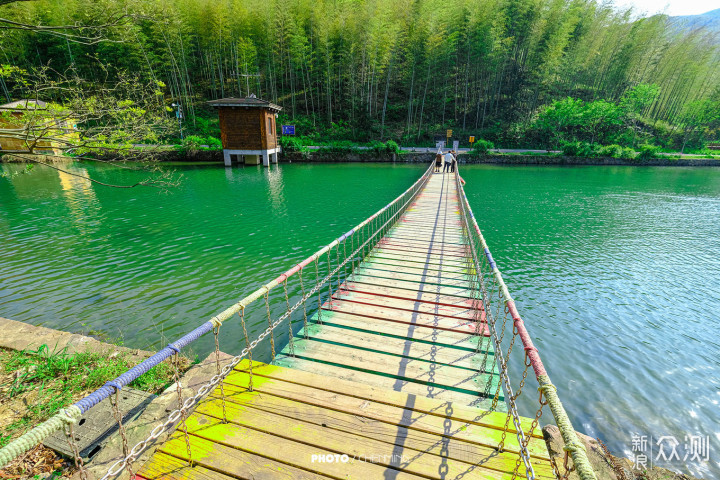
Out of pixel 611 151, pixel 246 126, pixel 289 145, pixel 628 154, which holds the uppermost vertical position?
pixel 246 126

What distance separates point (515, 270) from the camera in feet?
29.3

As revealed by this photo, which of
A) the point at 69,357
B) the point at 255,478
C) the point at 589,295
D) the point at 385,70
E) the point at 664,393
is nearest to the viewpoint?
the point at 255,478

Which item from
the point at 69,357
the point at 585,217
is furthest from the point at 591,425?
the point at 585,217

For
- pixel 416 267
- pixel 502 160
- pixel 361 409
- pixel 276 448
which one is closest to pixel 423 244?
pixel 416 267

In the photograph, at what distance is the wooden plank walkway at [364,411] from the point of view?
2.35 metres

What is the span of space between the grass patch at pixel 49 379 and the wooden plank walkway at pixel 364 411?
1608 millimetres

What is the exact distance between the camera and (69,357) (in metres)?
4.21

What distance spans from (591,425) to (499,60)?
46.3 m

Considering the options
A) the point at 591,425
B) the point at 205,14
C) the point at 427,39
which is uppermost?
the point at 205,14

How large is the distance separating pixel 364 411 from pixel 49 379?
4.06 metres

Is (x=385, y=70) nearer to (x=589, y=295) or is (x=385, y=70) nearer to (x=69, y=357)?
(x=589, y=295)

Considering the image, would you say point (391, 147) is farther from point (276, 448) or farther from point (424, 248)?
point (276, 448)

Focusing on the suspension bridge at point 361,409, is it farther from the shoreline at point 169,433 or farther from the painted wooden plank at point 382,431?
the shoreline at point 169,433

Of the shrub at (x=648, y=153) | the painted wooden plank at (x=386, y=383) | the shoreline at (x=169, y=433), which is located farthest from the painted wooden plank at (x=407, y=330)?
the shrub at (x=648, y=153)
